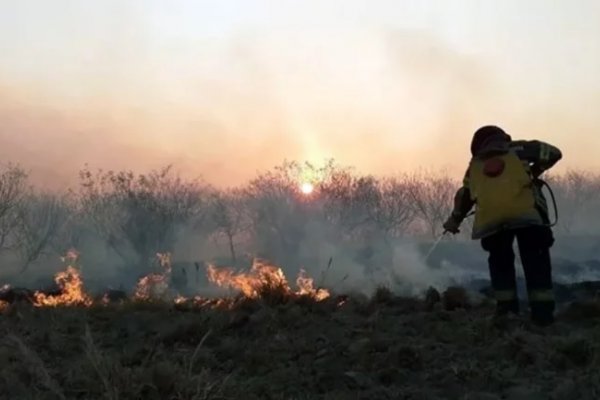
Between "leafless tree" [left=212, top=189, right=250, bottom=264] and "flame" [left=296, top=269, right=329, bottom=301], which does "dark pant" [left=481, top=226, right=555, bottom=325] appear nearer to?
"flame" [left=296, top=269, right=329, bottom=301]

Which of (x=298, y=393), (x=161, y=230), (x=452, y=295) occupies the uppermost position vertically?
(x=161, y=230)

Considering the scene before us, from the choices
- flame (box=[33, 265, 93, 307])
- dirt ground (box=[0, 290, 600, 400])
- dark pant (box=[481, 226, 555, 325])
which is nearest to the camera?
dirt ground (box=[0, 290, 600, 400])

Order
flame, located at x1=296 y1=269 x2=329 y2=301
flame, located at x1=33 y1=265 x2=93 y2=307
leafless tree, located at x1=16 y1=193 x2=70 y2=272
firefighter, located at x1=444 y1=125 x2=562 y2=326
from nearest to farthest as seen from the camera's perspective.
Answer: firefighter, located at x1=444 y1=125 x2=562 y2=326
flame, located at x1=296 y1=269 x2=329 y2=301
flame, located at x1=33 y1=265 x2=93 y2=307
leafless tree, located at x1=16 y1=193 x2=70 y2=272

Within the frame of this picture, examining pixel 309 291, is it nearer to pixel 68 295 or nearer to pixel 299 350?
pixel 299 350

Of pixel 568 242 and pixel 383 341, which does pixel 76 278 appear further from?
pixel 568 242

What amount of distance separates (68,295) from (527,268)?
532 centimetres

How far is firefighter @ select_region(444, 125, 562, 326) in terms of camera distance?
18.9 ft

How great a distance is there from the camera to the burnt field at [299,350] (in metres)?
3.76

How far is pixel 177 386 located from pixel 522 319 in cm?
301

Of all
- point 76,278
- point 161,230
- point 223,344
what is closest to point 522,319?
point 223,344

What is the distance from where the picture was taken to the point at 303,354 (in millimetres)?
4629

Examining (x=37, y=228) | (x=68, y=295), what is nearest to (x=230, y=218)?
(x=37, y=228)

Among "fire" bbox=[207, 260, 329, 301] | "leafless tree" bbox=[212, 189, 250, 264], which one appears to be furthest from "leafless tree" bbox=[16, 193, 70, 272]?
"fire" bbox=[207, 260, 329, 301]

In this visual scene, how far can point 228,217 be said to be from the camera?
6900cm
